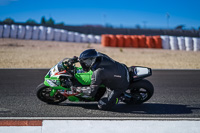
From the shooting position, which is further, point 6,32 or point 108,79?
point 6,32

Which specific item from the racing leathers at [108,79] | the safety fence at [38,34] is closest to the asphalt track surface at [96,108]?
the racing leathers at [108,79]

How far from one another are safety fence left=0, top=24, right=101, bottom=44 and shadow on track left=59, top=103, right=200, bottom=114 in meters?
22.7

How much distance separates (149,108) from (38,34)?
77.3ft

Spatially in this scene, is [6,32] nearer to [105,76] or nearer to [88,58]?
[88,58]

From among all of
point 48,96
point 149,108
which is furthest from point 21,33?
point 149,108

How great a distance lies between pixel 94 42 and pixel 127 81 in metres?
23.8

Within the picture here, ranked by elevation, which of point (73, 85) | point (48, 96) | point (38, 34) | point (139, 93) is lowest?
point (48, 96)

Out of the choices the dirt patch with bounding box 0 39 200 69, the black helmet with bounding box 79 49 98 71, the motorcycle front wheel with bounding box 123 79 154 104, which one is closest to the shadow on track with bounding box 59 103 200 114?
the motorcycle front wheel with bounding box 123 79 154 104

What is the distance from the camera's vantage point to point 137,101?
20.4 feet

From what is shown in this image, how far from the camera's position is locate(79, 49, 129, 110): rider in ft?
18.2

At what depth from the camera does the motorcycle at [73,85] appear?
5.87 m

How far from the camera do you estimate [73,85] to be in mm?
5906

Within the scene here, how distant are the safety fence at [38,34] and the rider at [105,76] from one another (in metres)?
23.1

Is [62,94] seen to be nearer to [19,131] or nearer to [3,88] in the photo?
[19,131]
